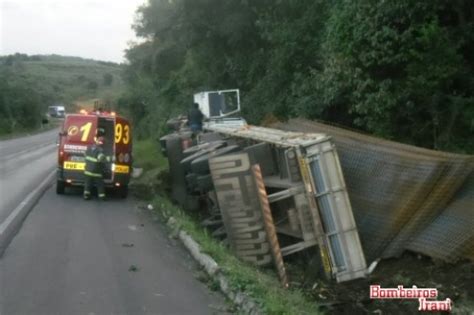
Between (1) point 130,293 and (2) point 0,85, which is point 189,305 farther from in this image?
(2) point 0,85

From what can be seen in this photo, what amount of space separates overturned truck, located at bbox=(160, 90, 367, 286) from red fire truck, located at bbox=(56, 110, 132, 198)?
5.22 meters

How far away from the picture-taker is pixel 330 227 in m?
9.21

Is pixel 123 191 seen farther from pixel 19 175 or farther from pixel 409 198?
pixel 409 198

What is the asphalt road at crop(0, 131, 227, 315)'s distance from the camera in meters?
7.04

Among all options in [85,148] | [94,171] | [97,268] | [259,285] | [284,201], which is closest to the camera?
[259,285]

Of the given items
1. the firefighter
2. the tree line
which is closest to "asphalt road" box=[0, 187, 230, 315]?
the firefighter

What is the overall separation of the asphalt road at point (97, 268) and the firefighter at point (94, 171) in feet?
5.45

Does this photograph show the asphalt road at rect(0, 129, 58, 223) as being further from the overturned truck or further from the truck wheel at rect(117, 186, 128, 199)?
the overturned truck

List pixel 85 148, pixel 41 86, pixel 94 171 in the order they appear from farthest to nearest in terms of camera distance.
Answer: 1. pixel 41 86
2. pixel 85 148
3. pixel 94 171

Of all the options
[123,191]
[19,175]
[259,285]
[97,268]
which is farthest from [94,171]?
[259,285]

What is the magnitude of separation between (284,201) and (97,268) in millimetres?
3396

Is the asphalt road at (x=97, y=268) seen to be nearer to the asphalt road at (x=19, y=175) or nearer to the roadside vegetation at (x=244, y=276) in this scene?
the roadside vegetation at (x=244, y=276)

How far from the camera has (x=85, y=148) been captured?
16547mm

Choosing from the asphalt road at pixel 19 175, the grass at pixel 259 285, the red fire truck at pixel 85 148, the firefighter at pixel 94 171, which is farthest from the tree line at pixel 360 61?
the asphalt road at pixel 19 175
